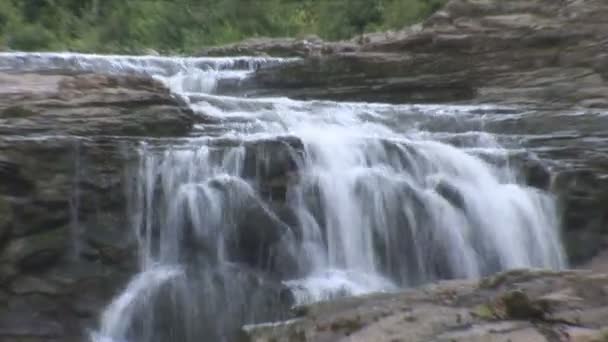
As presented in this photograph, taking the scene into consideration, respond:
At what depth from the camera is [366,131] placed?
36.4 ft

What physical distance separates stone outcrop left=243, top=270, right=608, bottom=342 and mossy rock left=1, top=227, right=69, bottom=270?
260cm

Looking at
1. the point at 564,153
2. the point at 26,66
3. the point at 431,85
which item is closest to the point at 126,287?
the point at 564,153

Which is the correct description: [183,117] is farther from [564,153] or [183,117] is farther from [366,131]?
[564,153]

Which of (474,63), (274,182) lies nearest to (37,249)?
(274,182)

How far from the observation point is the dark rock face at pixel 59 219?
26.7 feet

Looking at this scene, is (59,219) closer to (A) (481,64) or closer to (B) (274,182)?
(B) (274,182)

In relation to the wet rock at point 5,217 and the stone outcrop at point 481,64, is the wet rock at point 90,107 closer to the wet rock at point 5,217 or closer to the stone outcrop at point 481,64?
the wet rock at point 5,217

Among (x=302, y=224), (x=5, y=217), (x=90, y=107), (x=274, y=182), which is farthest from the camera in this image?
Result: (x=90, y=107)

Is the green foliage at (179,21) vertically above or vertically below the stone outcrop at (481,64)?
above

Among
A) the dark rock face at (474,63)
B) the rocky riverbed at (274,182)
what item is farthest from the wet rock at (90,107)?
the dark rock face at (474,63)

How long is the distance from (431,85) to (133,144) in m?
5.91

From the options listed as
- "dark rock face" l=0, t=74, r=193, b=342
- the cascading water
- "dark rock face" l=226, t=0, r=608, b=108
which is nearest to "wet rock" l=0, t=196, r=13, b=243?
"dark rock face" l=0, t=74, r=193, b=342

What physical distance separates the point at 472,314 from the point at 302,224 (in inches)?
129

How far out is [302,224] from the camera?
888 cm
